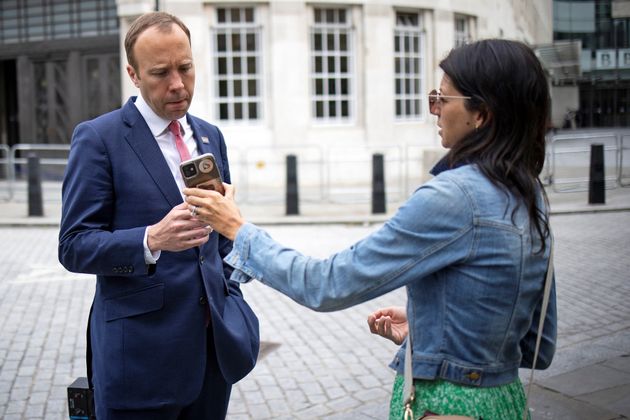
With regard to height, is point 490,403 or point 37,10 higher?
point 37,10

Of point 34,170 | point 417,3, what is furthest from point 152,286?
point 417,3

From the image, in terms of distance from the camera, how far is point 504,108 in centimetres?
200

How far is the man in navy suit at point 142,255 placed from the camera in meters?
2.52

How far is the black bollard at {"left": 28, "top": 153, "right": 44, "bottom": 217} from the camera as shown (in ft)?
46.2

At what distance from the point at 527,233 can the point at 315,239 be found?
9395 mm

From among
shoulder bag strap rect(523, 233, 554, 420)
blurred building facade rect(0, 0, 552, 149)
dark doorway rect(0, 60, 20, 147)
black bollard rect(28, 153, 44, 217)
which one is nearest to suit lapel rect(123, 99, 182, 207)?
shoulder bag strap rect(523, 233, 554, 420)

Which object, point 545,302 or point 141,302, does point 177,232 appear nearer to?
point 141,302

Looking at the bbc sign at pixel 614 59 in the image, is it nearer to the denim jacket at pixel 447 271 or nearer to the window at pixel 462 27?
the window at pixel 462 27

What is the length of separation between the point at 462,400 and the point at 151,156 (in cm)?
129

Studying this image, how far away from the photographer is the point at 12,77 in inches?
966

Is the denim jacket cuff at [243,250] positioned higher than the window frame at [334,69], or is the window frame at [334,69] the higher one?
the window frame at [334,69]

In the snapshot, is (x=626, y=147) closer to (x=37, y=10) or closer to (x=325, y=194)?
(x=325, y=194)

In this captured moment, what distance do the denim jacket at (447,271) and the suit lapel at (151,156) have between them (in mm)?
598

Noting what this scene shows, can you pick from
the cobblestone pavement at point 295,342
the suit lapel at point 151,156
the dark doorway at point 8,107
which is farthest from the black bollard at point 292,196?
the dark doorway at point 8,107
